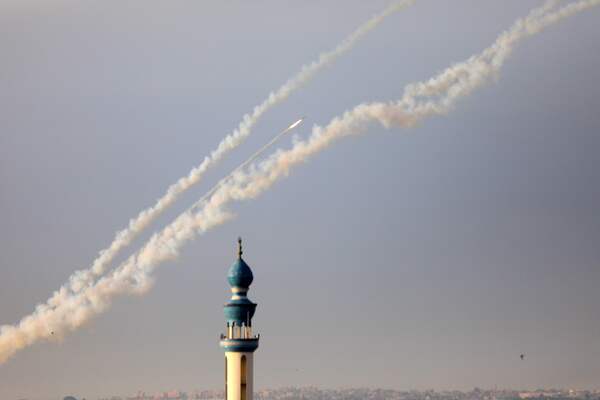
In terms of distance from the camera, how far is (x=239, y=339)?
75312 mm

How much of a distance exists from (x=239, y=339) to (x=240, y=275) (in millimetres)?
4207

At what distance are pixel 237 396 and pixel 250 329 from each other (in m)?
4.42

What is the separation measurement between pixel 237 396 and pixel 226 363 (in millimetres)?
2334

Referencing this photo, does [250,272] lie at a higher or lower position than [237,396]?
higher

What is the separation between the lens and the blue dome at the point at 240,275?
250 ft

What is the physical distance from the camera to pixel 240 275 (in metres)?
76.2

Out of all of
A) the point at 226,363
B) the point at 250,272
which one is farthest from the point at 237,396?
the point at 250,272

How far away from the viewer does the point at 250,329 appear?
76.0 meters

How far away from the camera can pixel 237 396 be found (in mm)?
75125

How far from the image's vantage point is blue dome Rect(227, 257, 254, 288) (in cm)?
7625

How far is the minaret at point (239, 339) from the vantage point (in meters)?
75.1

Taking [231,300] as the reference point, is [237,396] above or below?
below

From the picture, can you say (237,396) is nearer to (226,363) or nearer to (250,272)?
(226,363)

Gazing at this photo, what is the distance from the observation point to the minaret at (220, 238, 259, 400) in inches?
2958
